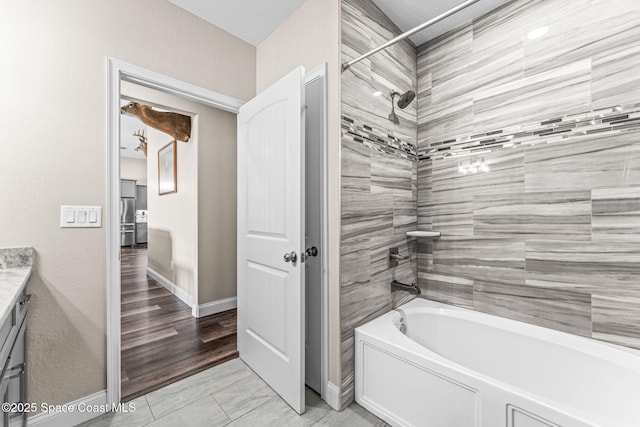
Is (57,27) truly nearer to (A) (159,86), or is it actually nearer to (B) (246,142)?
(A) (159,86)

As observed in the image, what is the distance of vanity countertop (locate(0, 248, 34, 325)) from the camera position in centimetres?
102

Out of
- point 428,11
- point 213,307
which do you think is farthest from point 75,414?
point 428,11

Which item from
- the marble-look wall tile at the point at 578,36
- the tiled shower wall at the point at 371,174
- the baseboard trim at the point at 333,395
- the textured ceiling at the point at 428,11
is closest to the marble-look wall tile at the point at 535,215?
the tiled shower wall at the point at 371,174

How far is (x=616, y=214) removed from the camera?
1.45m

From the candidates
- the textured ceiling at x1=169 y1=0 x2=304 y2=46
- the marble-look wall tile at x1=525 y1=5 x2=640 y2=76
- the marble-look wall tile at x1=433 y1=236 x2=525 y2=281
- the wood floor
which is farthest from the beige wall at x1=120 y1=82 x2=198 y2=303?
the marble-look wall tile at x1=525 y1=5 x2=640 y2=76

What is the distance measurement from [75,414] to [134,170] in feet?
26.6

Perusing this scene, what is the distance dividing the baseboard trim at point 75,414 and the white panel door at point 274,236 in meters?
0.87

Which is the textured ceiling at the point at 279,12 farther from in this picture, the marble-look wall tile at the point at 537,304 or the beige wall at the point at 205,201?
the marble-look wall tile at the point at 537,304

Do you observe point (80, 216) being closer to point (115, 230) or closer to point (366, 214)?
point (115, 230)

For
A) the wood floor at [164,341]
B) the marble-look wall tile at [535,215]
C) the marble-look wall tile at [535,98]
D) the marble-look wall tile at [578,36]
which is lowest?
the wood floor at [164,341]

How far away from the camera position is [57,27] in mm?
1434

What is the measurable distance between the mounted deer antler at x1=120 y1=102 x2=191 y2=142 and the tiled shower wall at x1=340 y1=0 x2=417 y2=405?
2.28 metres

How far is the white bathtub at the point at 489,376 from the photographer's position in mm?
1106

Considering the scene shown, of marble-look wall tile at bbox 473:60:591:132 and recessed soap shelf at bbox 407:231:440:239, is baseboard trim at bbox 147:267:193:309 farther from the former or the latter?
marble-look wall tile at bbox 473:60:591:132
